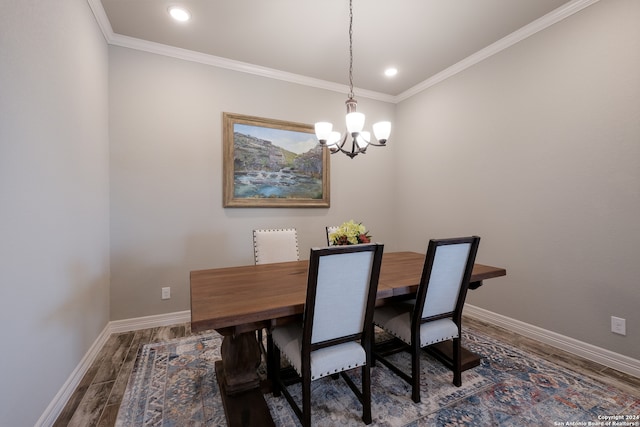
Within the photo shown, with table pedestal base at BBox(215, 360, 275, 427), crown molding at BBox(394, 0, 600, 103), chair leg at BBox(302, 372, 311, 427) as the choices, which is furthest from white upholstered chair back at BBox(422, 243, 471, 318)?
crown molding at BBox(394, 0, 600, 103)

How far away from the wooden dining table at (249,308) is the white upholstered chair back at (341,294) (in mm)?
126

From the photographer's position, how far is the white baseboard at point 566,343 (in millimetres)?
2006

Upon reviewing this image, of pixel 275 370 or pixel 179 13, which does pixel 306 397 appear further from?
pixel 179 13

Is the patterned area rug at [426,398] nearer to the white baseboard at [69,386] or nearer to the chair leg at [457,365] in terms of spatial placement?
the chair leg at [457,365]

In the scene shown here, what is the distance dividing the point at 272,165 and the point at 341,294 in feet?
7.32

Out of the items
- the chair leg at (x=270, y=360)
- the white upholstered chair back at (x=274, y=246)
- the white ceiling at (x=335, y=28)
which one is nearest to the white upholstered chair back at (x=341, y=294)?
the chair leg at (x=270, y=360)

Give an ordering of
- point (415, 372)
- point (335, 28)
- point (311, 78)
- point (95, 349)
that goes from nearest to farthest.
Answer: point (415, 372) < point (95, 349) < point (335, 28) < point (311, 78)

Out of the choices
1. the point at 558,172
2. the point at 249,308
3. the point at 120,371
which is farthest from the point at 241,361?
the point at 558,172

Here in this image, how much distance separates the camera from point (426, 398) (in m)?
1.74

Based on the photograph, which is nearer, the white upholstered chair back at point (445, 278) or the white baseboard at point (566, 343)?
the white upholstered chair back at point (445, 278)

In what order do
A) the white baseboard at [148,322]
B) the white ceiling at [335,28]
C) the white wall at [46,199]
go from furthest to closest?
1. the white baseboard at [148,322]
2. the white ceiling at [335,28]
3. the white wall at [46,199]

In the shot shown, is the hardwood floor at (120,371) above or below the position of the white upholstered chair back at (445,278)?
below

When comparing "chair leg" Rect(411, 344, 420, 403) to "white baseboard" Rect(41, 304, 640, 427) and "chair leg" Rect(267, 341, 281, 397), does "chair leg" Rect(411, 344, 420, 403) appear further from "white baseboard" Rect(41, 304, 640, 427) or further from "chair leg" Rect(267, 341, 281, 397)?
"white baseboard" Rect(41, 304, 640, 427)

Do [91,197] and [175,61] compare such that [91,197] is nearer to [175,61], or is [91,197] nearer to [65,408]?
[65,408]
